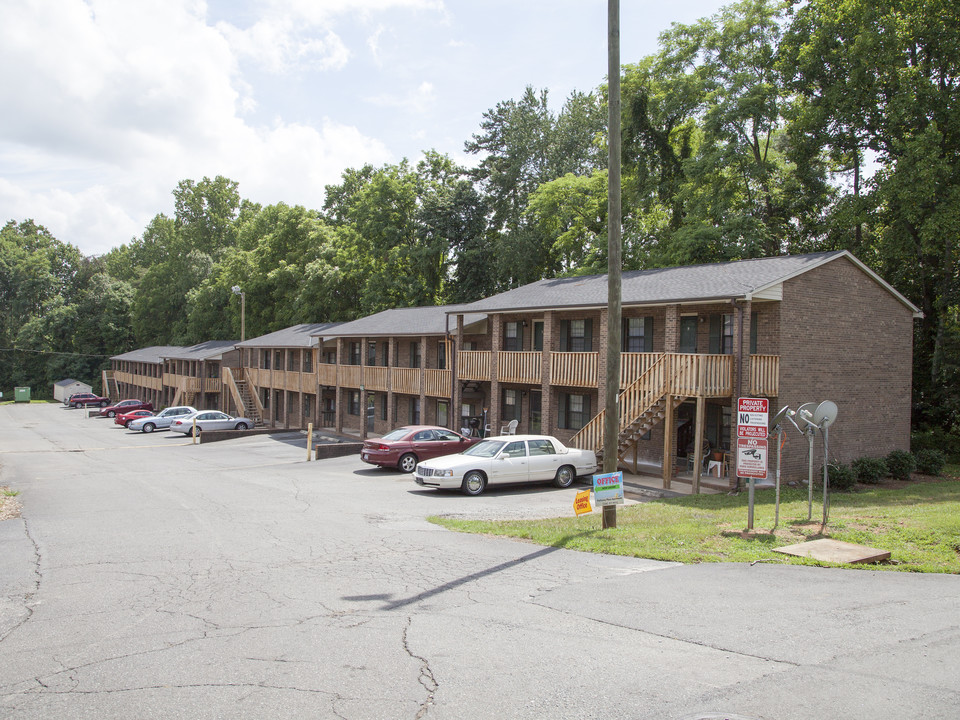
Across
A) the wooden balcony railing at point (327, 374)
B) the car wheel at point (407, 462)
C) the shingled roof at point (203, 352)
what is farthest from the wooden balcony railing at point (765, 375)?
the shingled roof at point (203, 352)

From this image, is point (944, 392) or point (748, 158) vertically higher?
point (748, 158)

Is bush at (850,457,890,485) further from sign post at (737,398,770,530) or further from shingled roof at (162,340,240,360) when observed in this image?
shingled roof at (162,340,240,360)

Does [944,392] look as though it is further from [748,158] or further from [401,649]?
[401,649]

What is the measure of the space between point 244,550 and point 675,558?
22.0 feet

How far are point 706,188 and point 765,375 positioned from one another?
17483 millimetres

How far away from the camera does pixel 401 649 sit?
272 inches

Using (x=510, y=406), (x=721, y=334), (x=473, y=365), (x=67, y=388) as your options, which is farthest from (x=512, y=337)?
(x=67, y=388)

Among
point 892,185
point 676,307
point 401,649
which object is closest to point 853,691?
point 401,649

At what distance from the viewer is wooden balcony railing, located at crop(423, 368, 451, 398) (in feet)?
102

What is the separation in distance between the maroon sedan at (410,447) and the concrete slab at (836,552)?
43.9ft

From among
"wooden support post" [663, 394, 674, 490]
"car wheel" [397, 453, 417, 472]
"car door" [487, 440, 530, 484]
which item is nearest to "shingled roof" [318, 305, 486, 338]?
"car wheel" [397, 453, 417, 472]

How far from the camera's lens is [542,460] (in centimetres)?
1945

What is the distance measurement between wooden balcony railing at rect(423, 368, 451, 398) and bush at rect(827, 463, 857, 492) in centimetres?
1529

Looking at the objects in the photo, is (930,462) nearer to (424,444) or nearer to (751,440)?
(751,440)
